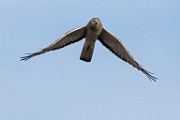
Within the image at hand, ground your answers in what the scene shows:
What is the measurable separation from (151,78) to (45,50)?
393 centimetres

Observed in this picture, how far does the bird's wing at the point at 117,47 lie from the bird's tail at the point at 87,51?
0.97 m

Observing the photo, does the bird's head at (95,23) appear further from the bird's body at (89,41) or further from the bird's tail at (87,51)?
the bird's tail at (87,51)

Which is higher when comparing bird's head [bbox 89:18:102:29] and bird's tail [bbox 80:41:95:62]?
bird's head [bbox 89:18:102:29]

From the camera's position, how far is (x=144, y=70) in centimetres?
3216

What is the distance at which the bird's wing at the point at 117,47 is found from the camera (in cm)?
A: 3088

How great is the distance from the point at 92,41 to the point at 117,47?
70.8 inches

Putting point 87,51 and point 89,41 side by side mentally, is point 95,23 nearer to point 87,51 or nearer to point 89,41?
point 89,41

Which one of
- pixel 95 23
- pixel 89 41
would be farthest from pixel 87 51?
pixel 95 23

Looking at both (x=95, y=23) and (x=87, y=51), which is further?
(x=87, y=51)

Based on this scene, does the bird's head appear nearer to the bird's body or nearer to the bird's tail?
the bird's body

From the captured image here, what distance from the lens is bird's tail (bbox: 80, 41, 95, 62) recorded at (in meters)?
29.7

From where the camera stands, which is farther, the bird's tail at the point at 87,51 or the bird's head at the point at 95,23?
the bird's tail at the point at 87,51

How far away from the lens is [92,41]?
1179 inches

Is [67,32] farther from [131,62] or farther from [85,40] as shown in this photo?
[131,62]
